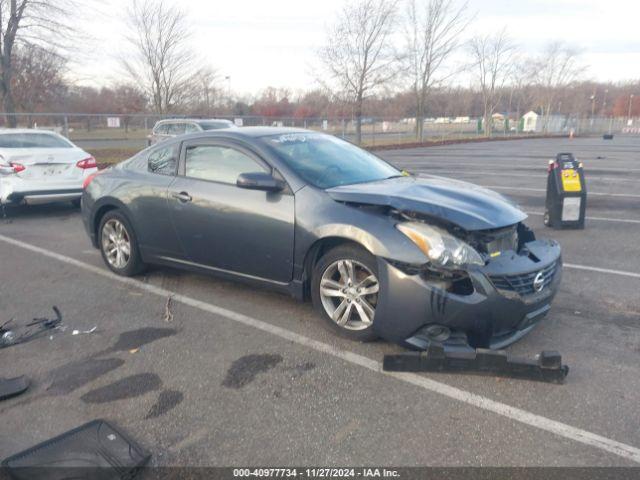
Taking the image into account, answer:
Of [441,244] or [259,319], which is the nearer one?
[441,244]

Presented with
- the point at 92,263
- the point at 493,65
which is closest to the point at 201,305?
the point at 92,263

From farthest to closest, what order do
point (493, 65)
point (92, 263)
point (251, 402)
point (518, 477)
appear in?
1. point (493, 65)
2. point (92, 263)
3. point (251, 402)
4. point (518, 477)

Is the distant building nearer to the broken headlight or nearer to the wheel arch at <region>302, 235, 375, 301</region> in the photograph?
the wheel arch at <region>302, 235, 375, 301</region>

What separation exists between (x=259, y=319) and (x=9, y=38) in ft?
63.1

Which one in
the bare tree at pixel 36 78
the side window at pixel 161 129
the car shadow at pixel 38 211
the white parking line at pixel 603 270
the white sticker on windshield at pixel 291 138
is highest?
the bare tree at pixel 36 78

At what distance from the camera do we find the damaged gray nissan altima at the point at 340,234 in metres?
3.47

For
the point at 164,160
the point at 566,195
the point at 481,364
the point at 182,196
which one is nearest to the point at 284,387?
the point at 481,364

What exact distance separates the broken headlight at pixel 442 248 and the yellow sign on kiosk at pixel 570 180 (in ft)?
16.0

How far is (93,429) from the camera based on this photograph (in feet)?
9.36

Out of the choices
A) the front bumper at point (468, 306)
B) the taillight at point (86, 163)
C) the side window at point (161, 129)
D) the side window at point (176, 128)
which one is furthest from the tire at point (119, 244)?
the side window at point (161, 129)

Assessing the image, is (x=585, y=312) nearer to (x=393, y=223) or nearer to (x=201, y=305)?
(x=393, y=223)

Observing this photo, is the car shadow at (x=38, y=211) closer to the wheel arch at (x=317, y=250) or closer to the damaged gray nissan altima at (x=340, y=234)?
the damaged gray nissan altima at (x=340, y=234)

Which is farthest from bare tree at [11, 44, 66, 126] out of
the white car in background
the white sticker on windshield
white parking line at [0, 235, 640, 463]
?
white parking line at [0, 235, 640, 463]

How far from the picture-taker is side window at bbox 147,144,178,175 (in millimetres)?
5125
